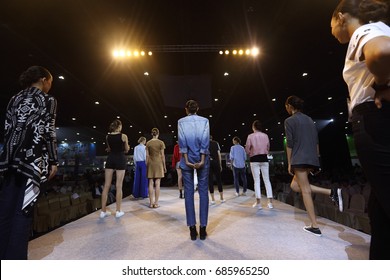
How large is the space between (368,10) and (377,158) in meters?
0.67

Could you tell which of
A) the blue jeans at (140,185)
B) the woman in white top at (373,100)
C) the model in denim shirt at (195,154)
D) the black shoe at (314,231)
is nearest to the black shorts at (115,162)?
the model in denim shirt at (195,154)

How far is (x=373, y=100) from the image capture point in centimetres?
94

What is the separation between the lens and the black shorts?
3.65m

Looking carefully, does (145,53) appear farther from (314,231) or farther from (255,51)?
(314,231)

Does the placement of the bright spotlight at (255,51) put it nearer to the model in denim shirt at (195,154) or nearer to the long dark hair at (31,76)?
the model in denim shirt at (195,154)

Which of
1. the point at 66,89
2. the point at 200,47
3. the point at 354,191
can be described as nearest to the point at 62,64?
the point at 66,89

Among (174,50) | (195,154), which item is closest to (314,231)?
(195,154)

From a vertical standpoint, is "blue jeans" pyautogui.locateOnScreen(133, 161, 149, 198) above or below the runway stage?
above

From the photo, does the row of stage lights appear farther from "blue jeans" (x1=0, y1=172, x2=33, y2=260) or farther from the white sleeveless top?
the white sleeveless top

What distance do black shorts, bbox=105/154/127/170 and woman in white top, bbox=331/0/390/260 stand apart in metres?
3.30

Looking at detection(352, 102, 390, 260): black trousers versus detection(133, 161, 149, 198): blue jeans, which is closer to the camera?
detection(352, 102, 390, 260): black trousers

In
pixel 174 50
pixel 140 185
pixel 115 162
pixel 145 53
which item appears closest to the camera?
pixel 115 162

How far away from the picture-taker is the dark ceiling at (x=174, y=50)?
17.2ft

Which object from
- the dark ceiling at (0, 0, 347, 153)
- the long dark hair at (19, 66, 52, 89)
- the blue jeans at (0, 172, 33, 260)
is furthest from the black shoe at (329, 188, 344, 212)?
the dark ceiling at (0, 0, 347, 153)
